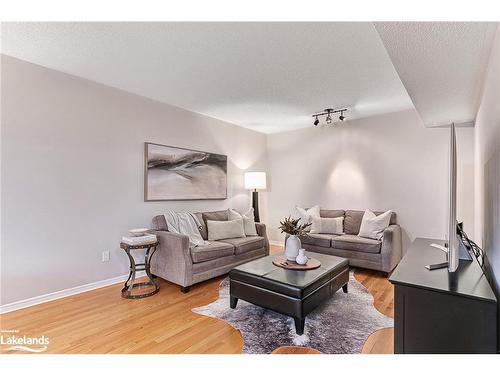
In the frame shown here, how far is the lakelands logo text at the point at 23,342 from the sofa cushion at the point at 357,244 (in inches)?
132

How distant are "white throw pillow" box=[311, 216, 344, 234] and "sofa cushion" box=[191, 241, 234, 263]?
156 cm

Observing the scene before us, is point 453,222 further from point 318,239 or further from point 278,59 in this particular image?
point 318,239

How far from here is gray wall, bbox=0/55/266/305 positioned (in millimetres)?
2432

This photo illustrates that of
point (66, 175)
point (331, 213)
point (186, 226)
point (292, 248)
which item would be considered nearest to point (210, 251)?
point (186, 226)

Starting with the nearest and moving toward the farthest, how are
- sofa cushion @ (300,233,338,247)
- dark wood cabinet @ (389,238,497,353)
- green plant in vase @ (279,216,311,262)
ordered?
dark wood cabinet @ (389,238,497,353)
green plant in vase @ (279,216,311,262)
sofa cushion @ (300,233,338,247)

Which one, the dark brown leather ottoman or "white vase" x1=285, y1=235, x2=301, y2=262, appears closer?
the dark brown leather ottoman

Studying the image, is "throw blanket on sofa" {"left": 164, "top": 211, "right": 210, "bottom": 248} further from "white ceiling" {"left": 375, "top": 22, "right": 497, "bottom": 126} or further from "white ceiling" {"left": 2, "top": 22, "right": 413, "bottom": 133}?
"white ceiling" {"left": 375, "top": 22, "right": 497, "bottom": 126}

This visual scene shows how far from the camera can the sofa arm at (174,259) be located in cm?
283

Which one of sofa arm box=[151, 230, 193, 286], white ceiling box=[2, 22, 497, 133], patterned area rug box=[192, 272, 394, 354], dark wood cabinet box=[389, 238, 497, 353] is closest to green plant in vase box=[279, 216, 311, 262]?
patterned area rug box=[192, 272, 394, 354]

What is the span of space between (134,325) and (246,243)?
69.5 inches

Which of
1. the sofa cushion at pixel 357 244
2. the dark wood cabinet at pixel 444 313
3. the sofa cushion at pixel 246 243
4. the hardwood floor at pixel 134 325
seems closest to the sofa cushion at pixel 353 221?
the sofa cushion at pixel 357 244

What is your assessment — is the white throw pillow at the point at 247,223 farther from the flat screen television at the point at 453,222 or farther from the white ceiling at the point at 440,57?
the flat screen television at the point at 453,222

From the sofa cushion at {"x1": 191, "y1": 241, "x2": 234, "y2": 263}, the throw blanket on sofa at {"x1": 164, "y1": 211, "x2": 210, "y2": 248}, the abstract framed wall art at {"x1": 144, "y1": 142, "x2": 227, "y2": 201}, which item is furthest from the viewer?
the abstract framed wall art at {"x1": 144, "y1": 142, "x2": 227, "y2": 201}
